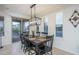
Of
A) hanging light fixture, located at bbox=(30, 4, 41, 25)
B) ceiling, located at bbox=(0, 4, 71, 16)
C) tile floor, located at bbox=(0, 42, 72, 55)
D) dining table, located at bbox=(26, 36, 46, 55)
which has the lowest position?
tile floor, located at bbox=(0, 42, 72, 55)

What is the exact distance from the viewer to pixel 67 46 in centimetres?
222

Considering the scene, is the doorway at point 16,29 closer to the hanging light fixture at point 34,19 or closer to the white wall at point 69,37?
the hanging light fixture at point 34,19

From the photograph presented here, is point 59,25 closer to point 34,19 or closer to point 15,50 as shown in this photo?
point 34,19

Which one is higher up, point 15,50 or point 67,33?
point 67,33

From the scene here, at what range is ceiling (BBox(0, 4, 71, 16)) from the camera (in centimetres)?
215

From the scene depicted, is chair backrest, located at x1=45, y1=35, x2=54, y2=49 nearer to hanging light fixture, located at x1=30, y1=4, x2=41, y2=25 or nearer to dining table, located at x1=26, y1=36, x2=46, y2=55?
dining table, located at x1=26, y1=36, x2=46, y2=55

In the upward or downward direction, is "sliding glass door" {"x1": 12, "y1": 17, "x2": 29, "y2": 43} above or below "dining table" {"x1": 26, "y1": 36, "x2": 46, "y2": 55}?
above

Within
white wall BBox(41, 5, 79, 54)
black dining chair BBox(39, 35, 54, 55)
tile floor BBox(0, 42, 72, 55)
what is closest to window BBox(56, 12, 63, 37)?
white wall BBox(41, 5, 79, 54)

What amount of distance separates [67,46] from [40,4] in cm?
102

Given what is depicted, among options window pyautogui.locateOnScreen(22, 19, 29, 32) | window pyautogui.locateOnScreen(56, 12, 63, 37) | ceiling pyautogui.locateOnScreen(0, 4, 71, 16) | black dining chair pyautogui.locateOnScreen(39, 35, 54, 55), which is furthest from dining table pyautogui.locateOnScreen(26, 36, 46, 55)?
ceiling pyautogui.locateOnScreen(0, 4, 71, 16)

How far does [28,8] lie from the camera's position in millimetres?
2191

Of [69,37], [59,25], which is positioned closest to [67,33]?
[69,37]
